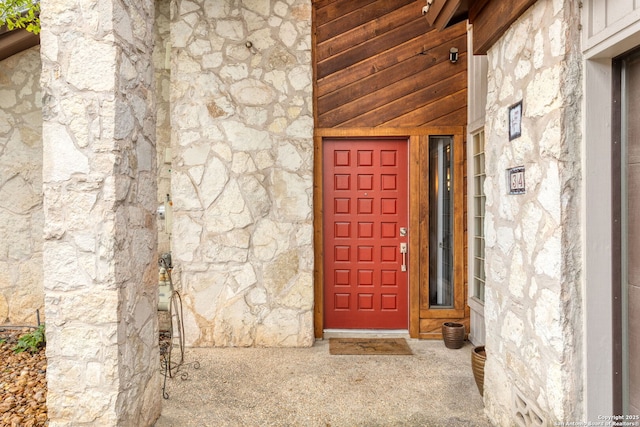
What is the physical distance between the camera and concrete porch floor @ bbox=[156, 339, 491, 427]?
2.71 meters

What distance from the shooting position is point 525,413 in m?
2.16

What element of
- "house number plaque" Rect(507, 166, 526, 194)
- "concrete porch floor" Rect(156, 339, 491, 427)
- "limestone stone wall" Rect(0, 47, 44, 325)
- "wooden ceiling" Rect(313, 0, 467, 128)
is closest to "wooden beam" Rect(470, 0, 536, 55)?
"house number plaque" Rect(507, 166, 526, 194)

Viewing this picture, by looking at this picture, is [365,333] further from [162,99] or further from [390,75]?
[162,99]

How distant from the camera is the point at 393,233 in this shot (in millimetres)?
4348

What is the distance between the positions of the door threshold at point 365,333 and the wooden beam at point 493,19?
280 cm

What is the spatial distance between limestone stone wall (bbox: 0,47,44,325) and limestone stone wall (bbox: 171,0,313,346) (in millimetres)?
1496

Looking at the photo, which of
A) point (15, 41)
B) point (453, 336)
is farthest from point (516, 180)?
point (15, 41)

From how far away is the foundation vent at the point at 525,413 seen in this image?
2.03 meters

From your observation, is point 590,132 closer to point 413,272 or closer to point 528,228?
point 528,228

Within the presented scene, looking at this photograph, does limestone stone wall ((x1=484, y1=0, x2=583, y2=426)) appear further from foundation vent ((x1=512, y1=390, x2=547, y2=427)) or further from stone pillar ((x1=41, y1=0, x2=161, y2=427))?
stone pillar ((x1=41, y1=0, x2=161, y2=427))

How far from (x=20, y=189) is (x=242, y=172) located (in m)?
2.32

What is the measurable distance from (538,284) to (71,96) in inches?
99.0

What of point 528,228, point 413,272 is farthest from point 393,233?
point 528,228

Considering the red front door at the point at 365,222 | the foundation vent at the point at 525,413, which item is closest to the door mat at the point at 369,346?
the red front door at the point at 365,222
